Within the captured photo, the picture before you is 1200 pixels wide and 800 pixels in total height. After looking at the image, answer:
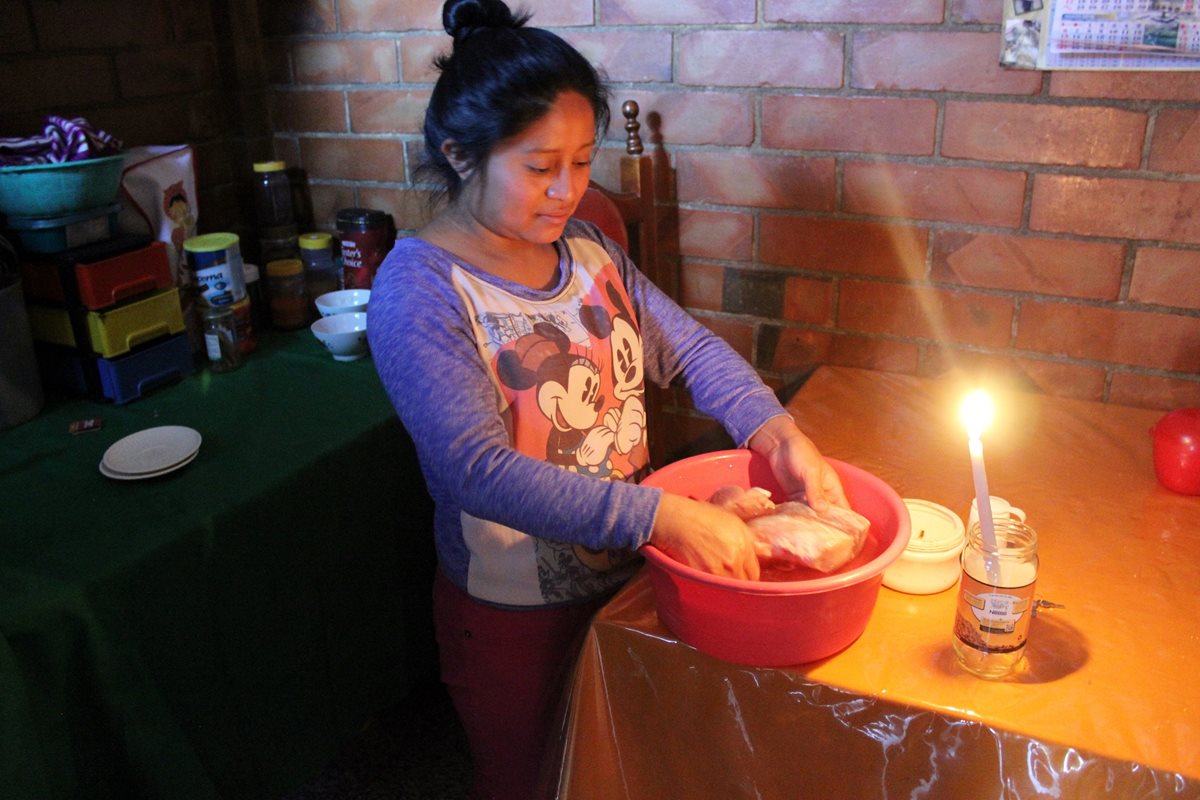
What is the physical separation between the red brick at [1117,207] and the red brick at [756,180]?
0.36m

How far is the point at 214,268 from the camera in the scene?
1745 mm

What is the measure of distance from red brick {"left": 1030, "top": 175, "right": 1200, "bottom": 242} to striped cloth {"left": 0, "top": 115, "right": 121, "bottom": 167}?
5.06ft

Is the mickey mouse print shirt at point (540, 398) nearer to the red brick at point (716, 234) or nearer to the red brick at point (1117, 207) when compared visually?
the red brick at point (716, 234)

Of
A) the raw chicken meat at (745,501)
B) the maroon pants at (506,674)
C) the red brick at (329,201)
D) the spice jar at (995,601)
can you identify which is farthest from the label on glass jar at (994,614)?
the red brick at (329,201)

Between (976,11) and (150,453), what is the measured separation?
1.43 meters

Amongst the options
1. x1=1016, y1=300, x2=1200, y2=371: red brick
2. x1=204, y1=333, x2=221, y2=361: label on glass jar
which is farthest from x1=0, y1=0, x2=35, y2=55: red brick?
x1=1016, y1=300, x2=1200, y2=371: red brick

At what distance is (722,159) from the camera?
1.75 m

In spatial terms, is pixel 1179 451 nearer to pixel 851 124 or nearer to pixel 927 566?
pixel 927 566

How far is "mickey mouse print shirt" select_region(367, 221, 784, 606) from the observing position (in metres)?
0.97

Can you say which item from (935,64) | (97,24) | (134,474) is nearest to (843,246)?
(935,64)

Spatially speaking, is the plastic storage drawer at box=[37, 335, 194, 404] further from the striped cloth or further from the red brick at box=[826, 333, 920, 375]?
the red brick at box=[826, 333, 920, 375]

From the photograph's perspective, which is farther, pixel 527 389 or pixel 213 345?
pixel 213 345

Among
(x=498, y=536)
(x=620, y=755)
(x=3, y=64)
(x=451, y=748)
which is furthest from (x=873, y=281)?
(x=3, y=64)

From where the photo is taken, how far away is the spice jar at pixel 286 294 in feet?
6.37
